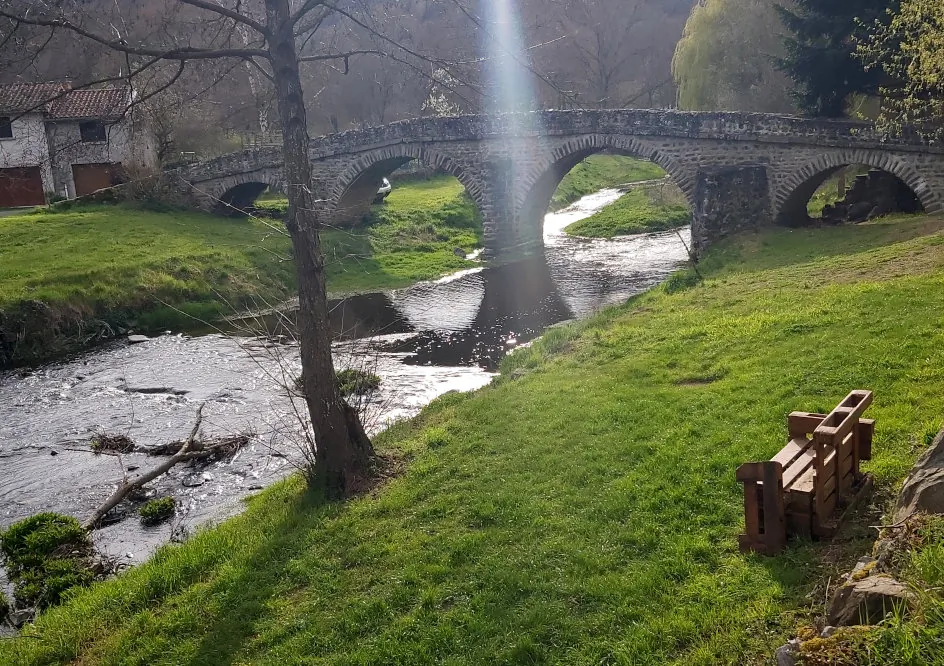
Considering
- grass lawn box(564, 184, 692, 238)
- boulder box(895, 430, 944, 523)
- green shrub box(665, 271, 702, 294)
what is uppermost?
grass lawn box(564, 184, 692, 238)

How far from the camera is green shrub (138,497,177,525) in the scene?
10008 mm

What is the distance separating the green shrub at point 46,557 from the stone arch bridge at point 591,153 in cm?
1087

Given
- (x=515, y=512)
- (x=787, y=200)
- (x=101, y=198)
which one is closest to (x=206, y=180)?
(x=101, y=198)

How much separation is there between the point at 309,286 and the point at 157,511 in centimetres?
366

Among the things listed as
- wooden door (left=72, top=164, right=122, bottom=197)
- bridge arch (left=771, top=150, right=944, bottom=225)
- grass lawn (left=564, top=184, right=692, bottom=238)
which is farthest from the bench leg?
wooden door (left=72, top=164, right=122, bottom=197)

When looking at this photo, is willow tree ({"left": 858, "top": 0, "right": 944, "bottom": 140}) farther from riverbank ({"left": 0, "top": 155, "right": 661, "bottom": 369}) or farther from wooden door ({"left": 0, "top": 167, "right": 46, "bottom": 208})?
wooden door ({"left": 0, "top": 167, "right": 46, "bottom": 208})

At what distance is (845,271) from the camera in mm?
15344

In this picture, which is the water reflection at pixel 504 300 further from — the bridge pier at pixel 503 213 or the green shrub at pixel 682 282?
the green shrub at pixel 682 282

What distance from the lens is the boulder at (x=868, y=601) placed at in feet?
12.5

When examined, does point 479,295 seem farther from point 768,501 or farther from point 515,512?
point 768,501

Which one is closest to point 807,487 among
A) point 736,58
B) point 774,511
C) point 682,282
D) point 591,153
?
point 774,511

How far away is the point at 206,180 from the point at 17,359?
16.5m

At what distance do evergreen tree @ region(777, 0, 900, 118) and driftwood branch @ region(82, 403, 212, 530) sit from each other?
2110 centimetres

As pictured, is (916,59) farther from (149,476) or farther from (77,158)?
(77,158)
